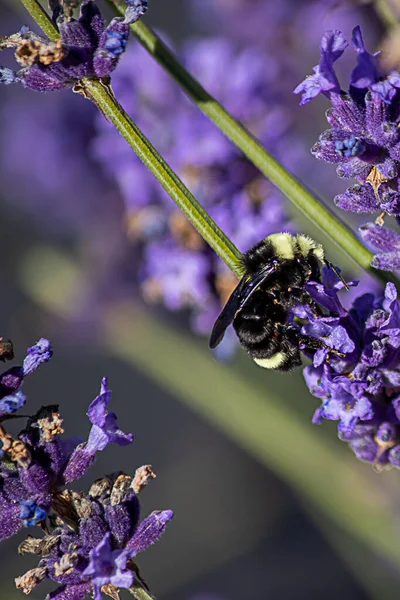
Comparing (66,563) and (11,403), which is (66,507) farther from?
(11,403)

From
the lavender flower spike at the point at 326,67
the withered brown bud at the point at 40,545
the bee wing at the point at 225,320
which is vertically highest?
the lavender flower spike at the point at 326,67

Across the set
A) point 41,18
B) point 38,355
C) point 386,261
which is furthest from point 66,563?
point 41,18

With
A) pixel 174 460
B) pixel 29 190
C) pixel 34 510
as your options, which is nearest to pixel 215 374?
pixel 29 190

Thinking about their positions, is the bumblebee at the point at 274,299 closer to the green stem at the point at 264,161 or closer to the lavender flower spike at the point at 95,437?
the green stem at the point at 264,161

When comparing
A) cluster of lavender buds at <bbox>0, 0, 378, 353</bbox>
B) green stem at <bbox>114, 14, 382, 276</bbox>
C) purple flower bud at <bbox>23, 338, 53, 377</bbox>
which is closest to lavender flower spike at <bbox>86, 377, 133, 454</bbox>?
purple flower bud at <bbox>23, 338, 53, 377</bbox>

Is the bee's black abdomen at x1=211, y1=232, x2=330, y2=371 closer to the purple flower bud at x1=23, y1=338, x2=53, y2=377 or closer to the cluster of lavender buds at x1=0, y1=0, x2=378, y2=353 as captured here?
the purple flower bud at x1=23, y1=338, x2=53, y2=377

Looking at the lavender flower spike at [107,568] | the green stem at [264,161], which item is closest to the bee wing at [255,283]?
the green stem at [264,161]
